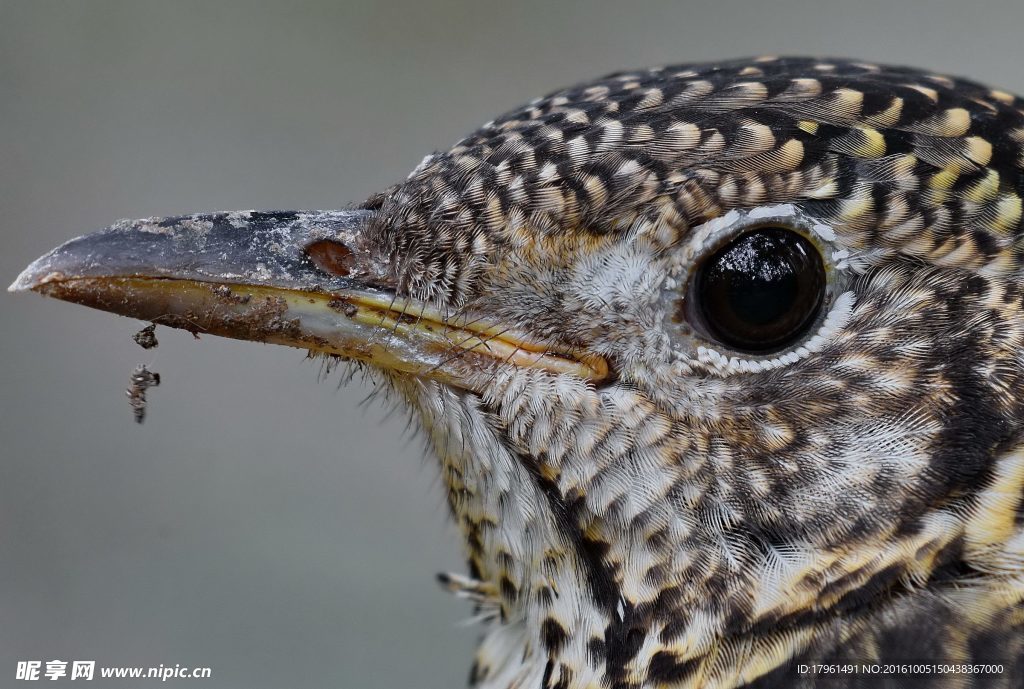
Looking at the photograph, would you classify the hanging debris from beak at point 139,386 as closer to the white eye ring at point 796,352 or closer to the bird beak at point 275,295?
the bird beak at point 275,295

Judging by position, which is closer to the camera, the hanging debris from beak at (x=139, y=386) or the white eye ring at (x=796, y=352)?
the white eye ring at (x=796, y=352)

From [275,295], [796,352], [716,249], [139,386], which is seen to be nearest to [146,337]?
[139,386]

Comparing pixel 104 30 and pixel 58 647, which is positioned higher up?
pixel 104 30

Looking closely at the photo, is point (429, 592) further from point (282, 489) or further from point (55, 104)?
point (55, 104)

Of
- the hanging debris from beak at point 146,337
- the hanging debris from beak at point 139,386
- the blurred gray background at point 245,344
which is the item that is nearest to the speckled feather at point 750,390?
the hanging debris from beak at point 146,337

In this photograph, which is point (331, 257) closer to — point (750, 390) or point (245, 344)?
point (750, 390)

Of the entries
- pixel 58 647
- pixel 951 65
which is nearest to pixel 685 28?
pixel 951 65

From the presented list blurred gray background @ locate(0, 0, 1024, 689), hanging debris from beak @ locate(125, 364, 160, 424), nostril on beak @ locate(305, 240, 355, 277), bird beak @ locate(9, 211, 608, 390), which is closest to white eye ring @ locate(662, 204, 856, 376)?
bird beak @ locate(9, 211, 608, 390)
